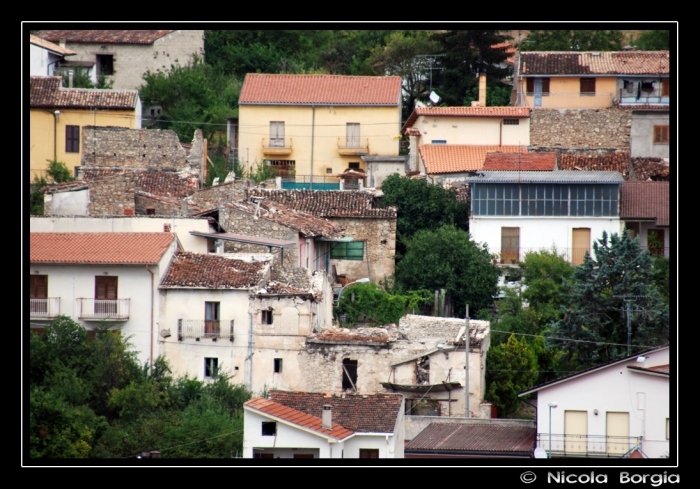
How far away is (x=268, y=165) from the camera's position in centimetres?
Result: 4262

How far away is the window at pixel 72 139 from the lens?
4116 centimetres

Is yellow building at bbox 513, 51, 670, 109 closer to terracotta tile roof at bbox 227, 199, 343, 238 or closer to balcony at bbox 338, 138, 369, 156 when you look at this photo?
balcony at bbox 338, 138, 369, 156

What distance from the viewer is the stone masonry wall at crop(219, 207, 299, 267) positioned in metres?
32.4

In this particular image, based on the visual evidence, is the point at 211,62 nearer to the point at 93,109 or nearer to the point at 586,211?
the point at 93,109

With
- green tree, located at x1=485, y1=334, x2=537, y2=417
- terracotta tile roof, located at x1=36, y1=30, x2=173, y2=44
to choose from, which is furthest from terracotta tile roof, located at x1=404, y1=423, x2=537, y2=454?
terracotta tile roof, located at x1=36, y1=30, x2=173, y2=44

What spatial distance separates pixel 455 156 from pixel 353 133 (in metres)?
4.10

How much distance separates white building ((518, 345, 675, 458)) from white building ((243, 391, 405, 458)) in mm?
3049

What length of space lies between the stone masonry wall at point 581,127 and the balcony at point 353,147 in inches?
217

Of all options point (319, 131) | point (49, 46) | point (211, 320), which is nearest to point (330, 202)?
point (319, 131)

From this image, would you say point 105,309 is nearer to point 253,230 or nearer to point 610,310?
point 253,230

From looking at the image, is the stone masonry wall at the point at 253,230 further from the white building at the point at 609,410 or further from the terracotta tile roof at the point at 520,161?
the white building at the point at 609,410

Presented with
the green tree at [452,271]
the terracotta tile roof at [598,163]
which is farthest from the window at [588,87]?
the green tree at [452,271]
